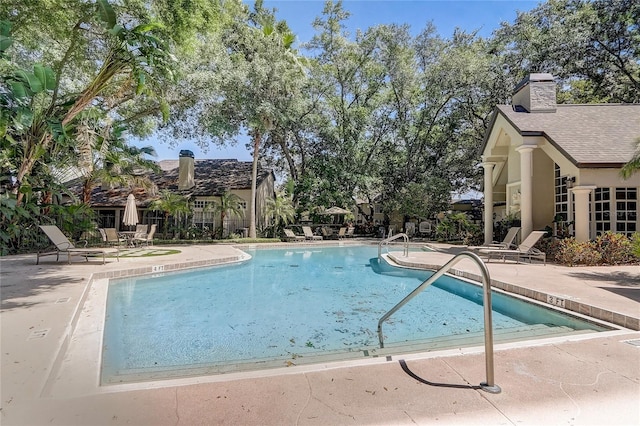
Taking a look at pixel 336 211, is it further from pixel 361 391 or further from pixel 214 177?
pixel 361 391

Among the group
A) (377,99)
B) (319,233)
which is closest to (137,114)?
(319,233)

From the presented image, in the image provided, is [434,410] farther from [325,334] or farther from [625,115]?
[625,115]

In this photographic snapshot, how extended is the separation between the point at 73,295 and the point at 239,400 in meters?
5.24

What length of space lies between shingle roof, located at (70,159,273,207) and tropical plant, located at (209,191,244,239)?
2040 mm

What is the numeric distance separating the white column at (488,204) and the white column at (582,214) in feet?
16.9

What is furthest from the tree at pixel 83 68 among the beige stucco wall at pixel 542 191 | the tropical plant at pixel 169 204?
the beige stucco wall at pixel 542 191

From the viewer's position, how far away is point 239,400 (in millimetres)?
2928

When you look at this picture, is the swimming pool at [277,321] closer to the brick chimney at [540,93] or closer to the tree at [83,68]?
the tree at [83,68]

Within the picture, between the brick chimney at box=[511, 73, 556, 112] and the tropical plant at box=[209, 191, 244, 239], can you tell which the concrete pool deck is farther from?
the tropical plant at box=[209, 191, 244, 239]

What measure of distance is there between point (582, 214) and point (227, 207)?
18239 mm

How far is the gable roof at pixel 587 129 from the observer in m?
11.6

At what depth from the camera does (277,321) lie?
644cm

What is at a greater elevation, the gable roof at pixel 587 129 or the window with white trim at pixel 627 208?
the gable roof at pixel 587 129

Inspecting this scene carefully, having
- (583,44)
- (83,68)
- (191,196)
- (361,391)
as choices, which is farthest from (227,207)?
(583,44)
